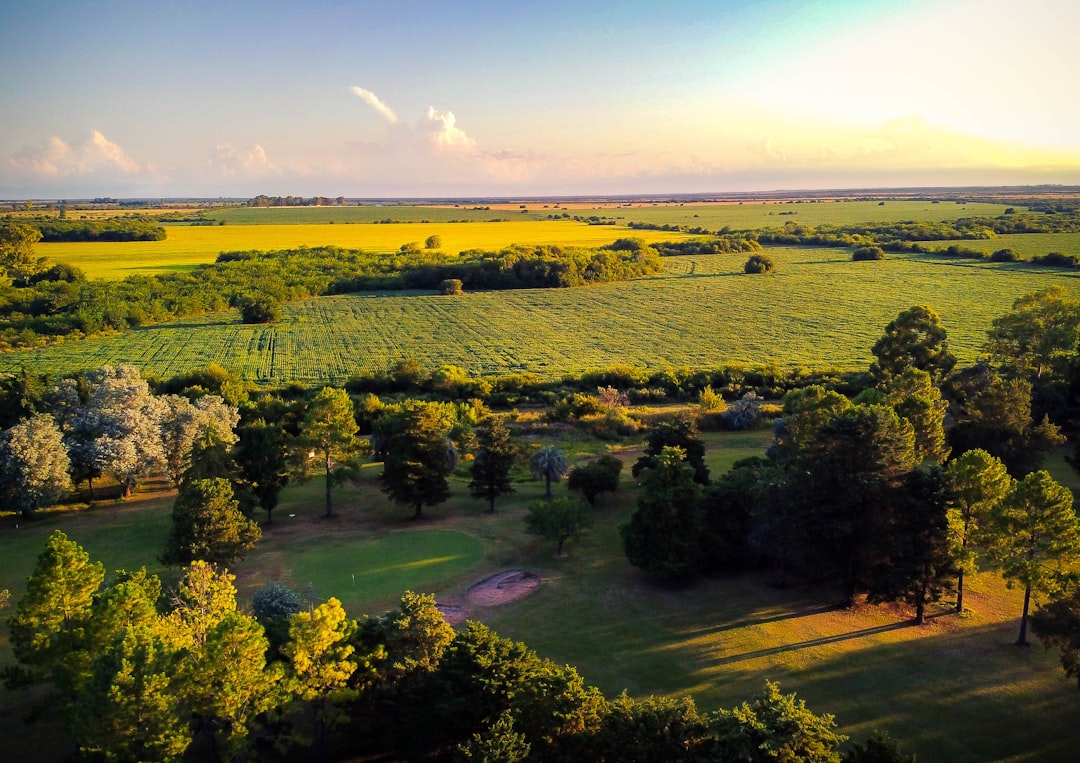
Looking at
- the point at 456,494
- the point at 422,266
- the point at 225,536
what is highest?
the point at 422,266

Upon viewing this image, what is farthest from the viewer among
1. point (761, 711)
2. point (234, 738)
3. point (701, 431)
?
point (701, 431)

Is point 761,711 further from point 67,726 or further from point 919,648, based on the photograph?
point 67,726

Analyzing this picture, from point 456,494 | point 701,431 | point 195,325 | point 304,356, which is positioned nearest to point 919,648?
point 456,494

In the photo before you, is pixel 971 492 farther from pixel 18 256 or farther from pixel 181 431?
pixel 18 256

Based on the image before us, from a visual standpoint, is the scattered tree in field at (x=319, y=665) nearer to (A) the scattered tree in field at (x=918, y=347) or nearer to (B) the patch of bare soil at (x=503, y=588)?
(B) the patch of bare soil at (x=503, y=588)

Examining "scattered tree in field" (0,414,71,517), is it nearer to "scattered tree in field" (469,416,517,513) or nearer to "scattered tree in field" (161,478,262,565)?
"scattered tree in field" (161,478,262,565)

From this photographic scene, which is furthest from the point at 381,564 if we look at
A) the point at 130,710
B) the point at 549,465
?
the point at 130,710

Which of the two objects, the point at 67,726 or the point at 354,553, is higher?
the point at 67,726

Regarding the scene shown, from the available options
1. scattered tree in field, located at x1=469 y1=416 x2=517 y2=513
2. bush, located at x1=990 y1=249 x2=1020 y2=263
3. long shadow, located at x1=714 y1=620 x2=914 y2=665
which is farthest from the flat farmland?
long shadow, located at x1=714 y1=620 x2=914 y2=665
